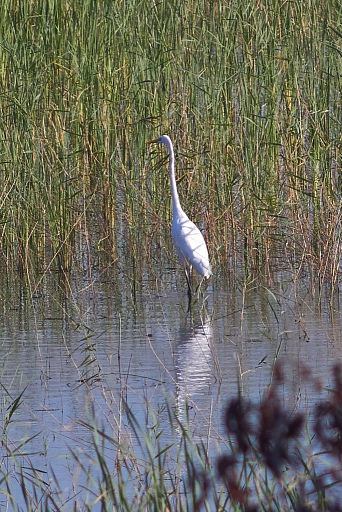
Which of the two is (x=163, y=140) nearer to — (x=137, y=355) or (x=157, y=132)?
(x=157, y=132)

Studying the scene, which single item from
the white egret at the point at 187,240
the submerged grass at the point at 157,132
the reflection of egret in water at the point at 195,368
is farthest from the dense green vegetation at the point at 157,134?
the reflection of egret in water at the point at 195,368

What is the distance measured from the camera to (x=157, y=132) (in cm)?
720

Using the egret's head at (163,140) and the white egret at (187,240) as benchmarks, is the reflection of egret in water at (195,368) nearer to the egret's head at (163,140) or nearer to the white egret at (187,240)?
the white egret at (187,240)

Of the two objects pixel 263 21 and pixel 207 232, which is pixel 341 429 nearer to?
pixel 207 232

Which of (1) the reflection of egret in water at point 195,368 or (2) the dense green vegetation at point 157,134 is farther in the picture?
(2) the dense green vegetation at point 157,134

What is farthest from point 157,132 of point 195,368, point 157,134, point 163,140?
point 195,368

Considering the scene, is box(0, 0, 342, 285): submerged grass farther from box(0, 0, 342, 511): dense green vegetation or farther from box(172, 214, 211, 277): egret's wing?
box(172, 214, 211, 277): egret's wing

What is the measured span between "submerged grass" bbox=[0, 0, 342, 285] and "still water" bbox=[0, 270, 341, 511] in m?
0.30

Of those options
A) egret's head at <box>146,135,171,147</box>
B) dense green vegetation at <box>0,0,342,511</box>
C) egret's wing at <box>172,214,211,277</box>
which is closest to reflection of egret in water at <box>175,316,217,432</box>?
egret's wing at <box>172,214,211,277</box>

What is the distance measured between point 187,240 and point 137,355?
135cm

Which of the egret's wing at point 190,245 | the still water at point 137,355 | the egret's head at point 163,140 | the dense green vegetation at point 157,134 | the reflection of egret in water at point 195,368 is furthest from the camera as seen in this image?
the egret's head at point 163,140

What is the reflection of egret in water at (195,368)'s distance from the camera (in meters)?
4.45

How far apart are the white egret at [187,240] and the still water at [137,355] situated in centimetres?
18

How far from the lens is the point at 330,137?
6.79 meters
